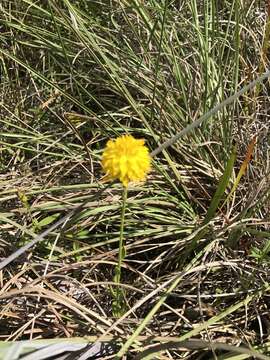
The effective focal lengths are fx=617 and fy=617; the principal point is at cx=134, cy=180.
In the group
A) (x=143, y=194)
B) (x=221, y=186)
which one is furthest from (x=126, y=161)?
(x=143, y=194)

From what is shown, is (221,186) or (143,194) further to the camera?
(143,194)

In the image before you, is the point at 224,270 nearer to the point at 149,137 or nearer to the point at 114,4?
the point at 149,137

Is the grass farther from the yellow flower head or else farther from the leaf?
the yellow flower head

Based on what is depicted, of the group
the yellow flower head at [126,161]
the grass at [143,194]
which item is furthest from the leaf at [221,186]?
the yellow flower head at [126,161]

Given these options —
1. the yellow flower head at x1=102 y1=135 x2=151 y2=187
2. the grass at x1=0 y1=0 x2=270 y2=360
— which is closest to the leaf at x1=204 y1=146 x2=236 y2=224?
the grass at x1=0 y1=0 x2=270 y2=360

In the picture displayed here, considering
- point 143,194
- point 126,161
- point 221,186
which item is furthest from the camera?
point 143,194

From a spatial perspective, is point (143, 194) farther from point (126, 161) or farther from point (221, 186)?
point (126, 161)
